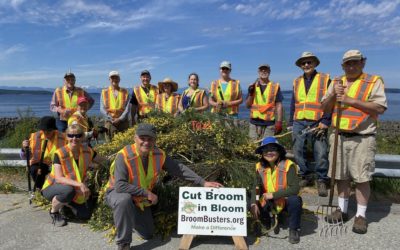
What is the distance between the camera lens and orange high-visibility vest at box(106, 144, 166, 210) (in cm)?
405

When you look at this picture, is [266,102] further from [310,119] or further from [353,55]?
[353,55]

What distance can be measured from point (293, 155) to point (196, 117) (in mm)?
1711

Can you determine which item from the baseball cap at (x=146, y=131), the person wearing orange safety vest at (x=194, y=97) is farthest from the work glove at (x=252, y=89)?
the baseball cap at (x=146, y=131)

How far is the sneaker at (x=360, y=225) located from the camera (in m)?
4.24

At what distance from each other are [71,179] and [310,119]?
359cm

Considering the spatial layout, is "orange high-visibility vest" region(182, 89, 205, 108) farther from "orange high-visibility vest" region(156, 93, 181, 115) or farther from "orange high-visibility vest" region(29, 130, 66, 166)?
"orange high-visibility vest" region(29, 130, 66, 166)

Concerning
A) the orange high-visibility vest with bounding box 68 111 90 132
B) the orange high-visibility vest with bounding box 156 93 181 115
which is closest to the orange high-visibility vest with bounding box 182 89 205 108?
the orange high-visibility vest with bounding box 156 93 181 115

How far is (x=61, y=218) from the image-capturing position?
4582mm

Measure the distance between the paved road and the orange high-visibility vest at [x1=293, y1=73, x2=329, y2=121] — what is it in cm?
159

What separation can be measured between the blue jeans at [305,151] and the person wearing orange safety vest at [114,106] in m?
3.39

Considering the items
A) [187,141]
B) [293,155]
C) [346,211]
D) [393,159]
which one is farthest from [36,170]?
[393,159]

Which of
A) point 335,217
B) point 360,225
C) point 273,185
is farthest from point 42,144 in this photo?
point 360,225

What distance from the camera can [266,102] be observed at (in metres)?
6.39

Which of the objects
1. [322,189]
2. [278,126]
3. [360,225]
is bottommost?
[360,225]
